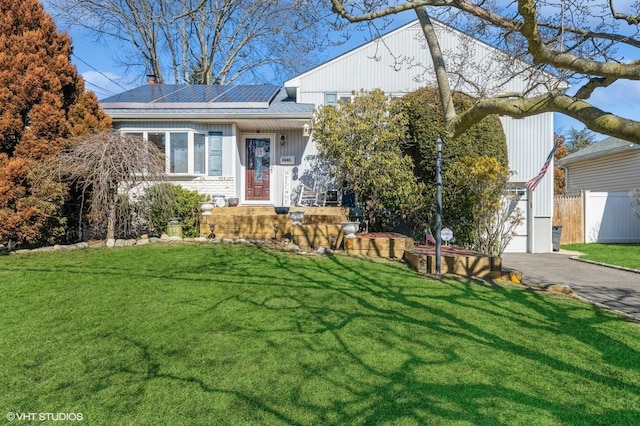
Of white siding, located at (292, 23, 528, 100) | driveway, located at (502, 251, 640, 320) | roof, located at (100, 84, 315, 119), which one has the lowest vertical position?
driveway, located at (502, 251, 640, 320)

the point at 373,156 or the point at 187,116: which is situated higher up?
the point at 187,116

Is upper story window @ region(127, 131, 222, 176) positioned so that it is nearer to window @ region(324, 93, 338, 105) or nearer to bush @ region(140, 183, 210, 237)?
bush @ region(140, 183, 210, 237)

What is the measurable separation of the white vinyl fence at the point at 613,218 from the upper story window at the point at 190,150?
1441 centimetres

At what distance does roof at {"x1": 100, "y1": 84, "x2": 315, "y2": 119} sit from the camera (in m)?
11.3

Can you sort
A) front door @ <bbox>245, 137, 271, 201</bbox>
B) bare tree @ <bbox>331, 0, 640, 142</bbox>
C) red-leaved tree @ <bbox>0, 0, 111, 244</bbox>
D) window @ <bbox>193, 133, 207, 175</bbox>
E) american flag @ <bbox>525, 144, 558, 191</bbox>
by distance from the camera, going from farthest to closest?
front door @ <bbox>245, 137, 271, 201</bbox>
american flag @ <bbox>525, 144, 558, 191</bbox>
window @ <bbox>193, 133, 207, 175</bbox>
red-leaved tree @ <bbox>0, 0, 111, 244</bbox>
bare tree @ <bbox>331, 0, 640, 142</bbox>

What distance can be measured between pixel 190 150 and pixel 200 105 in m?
1.46

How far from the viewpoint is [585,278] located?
8.41 meters

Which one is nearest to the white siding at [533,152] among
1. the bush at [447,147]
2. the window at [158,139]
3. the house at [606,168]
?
the bush at [447,147]

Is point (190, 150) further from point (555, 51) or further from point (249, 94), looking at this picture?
point (555, 51)

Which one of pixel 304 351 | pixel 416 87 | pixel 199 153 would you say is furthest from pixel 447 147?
pixel 304 351

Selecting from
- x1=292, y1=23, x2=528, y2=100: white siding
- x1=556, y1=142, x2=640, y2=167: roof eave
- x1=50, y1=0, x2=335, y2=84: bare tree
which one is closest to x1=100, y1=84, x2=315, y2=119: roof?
x1=292, y1=23, x2=528, y2=100: white siding

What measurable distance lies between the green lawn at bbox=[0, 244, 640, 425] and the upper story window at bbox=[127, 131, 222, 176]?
212 inches

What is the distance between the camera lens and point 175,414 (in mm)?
2758

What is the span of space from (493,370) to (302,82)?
11.8 meters
